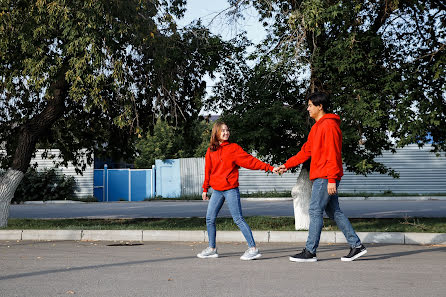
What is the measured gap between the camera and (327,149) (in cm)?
636

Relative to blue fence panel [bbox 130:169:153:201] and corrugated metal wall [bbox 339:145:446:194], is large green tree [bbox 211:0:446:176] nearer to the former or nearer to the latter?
corrugated metal wall [bbox 339:145:446:194]

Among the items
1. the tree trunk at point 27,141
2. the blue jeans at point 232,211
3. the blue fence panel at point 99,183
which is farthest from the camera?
the blue fence panel at point 99,183

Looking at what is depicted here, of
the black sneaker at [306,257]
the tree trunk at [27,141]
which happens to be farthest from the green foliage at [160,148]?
the black sneaker at [306,257]

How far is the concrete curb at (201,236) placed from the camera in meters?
8.98

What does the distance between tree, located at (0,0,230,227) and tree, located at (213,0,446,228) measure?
4.63ft

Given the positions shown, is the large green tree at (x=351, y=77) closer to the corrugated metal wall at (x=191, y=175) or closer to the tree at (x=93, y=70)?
the tree at (x=93, y=70)

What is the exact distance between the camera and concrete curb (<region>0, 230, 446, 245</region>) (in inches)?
354

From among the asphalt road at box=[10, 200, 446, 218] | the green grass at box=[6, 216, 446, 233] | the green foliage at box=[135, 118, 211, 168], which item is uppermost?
the green foliage at box=[135, 118, 211, 168]

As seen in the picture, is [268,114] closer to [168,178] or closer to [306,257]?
[306,257]

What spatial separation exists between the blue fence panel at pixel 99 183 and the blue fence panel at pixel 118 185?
1.14ft

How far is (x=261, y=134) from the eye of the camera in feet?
32.9

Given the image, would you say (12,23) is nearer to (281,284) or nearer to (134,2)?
(134,2)

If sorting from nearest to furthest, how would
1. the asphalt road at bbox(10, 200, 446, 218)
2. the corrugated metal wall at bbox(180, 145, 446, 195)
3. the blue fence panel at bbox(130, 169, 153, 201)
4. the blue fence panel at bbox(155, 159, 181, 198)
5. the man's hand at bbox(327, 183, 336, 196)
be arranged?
the man's hand at bbox(327, 183, 336, 196) → the asphalt road at bbox(10, 200, 446, 218) → the corrugated metal wall at bbox(180, 145, 446, 195) → the blue fence panel at bbox(155, 159, 181, 198) → the blue fence panel at bbox(130, 169, 153, 201)

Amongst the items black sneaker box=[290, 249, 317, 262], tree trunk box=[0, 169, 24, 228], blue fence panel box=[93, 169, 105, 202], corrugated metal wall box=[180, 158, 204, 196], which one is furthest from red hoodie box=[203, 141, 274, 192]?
blue fence panel box=[93, 169, 105, 202]
